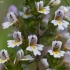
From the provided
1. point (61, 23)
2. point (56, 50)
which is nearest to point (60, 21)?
point (61, 23)

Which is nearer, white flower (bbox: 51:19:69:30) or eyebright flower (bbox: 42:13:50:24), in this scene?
white flower (bbox: 51:19:69:30)

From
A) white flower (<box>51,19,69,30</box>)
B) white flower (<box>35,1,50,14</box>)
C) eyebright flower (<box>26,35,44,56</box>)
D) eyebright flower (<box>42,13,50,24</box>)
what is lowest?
eyebright flower (<box>26,35,44,56</box>)

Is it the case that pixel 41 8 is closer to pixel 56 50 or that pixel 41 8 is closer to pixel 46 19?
pixel 46 19

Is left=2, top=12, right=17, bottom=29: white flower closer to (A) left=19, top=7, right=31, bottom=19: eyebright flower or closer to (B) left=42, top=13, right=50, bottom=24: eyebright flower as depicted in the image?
(A) left=19, top=7, right=31, bottom=19: eyebright flower

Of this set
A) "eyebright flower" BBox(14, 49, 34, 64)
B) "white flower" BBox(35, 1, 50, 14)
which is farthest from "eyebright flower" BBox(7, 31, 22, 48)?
"white flower" BBox(35, 1, 50, 14)

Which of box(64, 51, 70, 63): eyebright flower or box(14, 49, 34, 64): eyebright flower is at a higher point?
box(14, 49, 34, 64): eyebright flower

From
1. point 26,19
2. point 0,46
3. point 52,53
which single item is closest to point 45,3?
point 26,19

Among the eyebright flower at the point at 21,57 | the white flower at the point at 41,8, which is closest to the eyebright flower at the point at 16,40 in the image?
the eyebright flower at the point at 21,57
